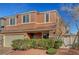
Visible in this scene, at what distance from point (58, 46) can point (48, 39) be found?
0.28m

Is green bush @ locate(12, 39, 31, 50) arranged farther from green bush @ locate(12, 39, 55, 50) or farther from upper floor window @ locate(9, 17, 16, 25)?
upper floor window @ locate(9, 17, 16, 25)

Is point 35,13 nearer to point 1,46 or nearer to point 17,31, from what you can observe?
point 17,31

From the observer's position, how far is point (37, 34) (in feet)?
15.9

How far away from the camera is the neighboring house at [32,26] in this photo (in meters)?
4.83

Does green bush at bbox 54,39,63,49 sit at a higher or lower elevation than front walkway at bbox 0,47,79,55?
higher

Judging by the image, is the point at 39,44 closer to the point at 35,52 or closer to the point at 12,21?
the point at 35,52

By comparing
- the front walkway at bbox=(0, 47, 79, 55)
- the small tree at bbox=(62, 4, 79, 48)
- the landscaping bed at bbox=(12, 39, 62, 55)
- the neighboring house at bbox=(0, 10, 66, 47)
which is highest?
the small tree at bbox=(62, 4, 79, 48)

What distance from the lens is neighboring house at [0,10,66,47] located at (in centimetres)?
483

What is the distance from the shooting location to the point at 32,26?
16.1 feet

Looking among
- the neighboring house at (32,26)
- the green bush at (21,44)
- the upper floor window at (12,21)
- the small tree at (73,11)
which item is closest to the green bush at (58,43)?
the neighboring house at (32,26)

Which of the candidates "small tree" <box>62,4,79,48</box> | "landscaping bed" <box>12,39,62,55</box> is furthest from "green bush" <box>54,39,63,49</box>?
"small tree" <box>62,4,79,48</box>

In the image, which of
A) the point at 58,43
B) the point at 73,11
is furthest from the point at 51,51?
the point at 73,11
